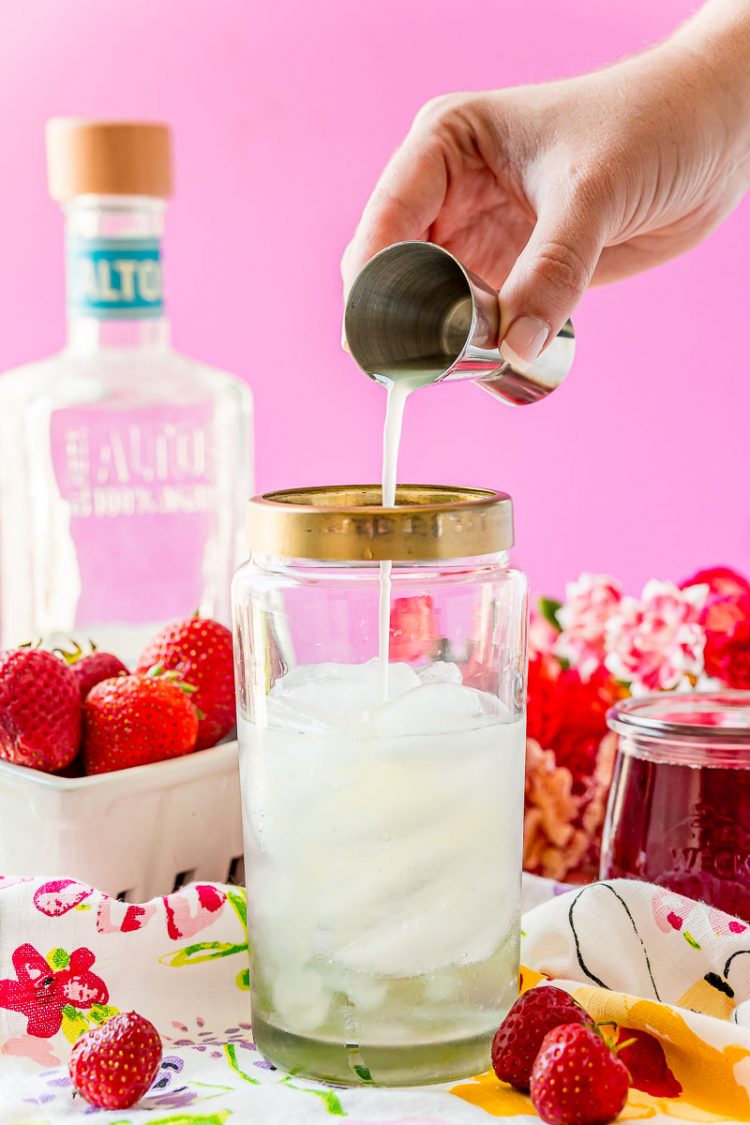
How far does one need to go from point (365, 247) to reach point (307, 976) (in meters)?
0.61

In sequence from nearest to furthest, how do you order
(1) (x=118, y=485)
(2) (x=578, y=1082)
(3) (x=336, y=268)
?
1. (2) (x=578, y=1082)
2. (1) (x=118, y=485)
3. (3) (x=336, y=268)

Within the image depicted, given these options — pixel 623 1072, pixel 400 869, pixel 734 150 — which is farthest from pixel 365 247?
pixel 623 1072

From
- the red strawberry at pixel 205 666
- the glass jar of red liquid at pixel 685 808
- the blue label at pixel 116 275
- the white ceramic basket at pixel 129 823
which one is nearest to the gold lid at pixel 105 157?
the blue label at pixel 116 275

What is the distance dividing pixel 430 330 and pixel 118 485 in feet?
2.58

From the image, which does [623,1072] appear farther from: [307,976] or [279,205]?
[279,205]

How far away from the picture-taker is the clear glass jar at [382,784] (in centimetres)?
82

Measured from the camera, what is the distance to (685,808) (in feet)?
3.48

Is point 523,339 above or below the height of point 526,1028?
above

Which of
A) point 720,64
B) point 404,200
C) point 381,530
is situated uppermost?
point 720,64

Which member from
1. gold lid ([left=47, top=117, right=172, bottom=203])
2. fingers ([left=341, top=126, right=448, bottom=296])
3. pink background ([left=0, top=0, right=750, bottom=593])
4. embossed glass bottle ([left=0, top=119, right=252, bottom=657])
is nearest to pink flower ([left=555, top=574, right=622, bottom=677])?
fingers ([left=341, top=126, right=448, bottom=296])

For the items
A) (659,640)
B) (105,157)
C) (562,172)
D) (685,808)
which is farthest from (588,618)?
(105,157)

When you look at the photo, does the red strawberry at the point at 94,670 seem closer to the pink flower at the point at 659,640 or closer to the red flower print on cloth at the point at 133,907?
the red flower print on cloth at the point at 133,907

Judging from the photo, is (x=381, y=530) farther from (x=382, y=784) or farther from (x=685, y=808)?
(x=685, y=808)

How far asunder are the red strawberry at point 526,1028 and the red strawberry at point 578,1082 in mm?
39
